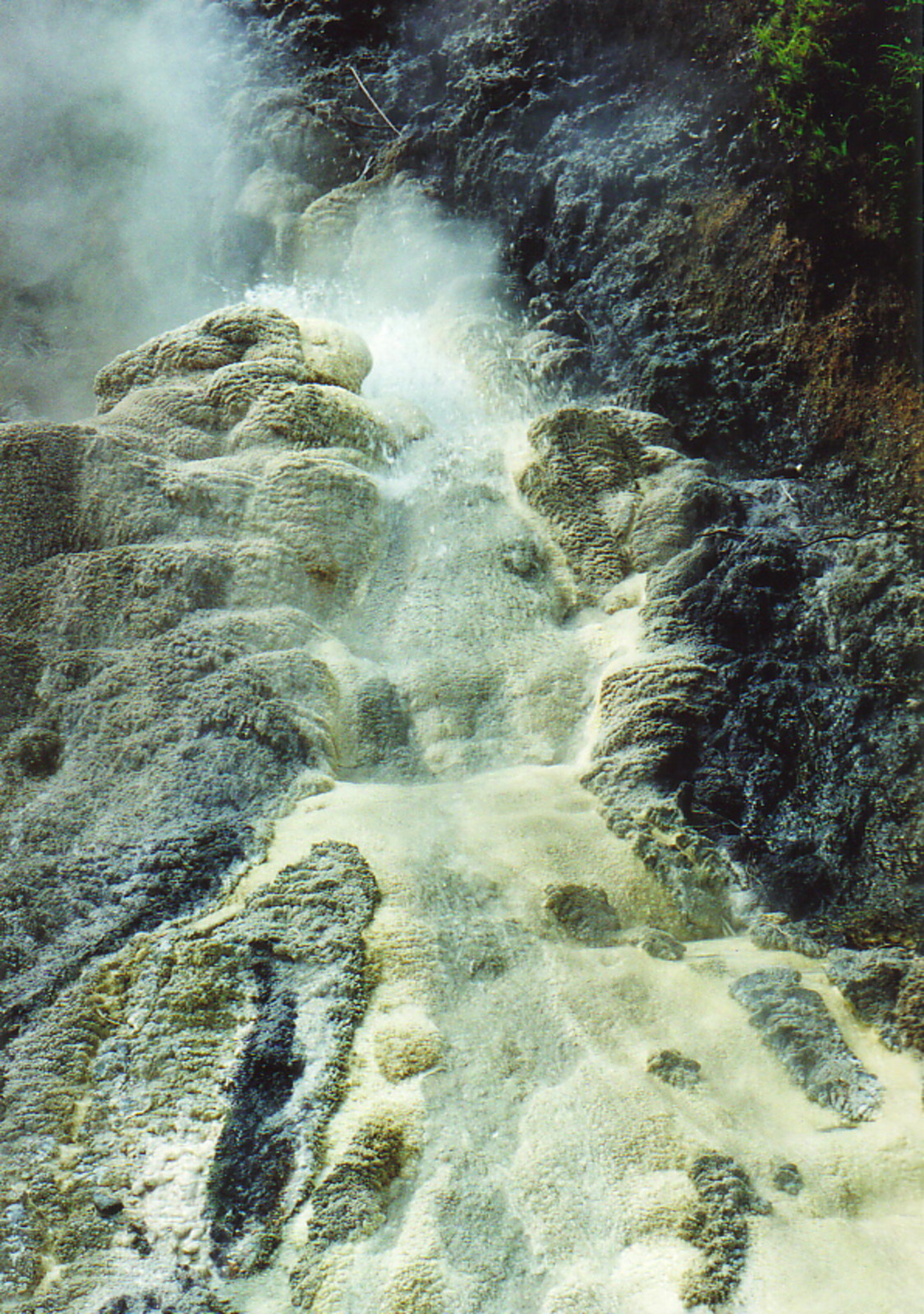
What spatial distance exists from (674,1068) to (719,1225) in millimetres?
356

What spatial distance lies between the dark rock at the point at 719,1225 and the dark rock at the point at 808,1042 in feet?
1.16

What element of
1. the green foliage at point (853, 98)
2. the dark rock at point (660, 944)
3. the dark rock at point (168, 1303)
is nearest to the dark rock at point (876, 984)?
the dark rock at point (660, 944)

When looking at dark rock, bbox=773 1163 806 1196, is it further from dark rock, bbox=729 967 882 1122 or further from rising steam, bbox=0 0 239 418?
rising steam, bbox=0 0 239 418

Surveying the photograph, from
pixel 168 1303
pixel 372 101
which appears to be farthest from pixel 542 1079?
pixel 372 101

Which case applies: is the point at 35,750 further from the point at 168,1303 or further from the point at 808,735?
the point at 808,735

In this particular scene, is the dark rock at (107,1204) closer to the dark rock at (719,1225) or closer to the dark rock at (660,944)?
the dark rock at (719,1225)

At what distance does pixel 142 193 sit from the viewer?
23.2 ft

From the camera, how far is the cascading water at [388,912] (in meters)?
1.74

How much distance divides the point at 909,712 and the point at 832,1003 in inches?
37.1

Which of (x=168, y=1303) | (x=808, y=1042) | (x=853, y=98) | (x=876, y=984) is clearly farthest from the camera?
(x=853, y=98)

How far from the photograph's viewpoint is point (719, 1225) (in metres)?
1.72

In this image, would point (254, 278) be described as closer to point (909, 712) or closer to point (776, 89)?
point (776, 89)

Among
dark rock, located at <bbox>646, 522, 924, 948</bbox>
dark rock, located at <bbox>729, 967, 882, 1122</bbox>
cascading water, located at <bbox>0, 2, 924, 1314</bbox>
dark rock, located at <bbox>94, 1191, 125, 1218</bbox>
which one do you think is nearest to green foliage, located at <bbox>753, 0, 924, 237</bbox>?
cascading water, located at <bbox>0, 2, 924, 1314</bbox>

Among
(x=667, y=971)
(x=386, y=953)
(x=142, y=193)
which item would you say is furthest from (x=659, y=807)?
(x=142, y=193)
